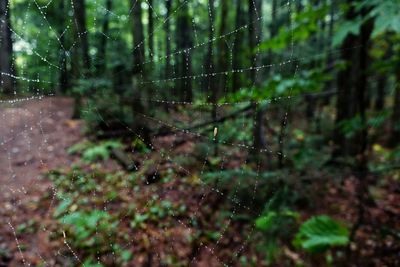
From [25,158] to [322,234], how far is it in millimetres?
5300

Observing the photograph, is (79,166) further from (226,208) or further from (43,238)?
(226,208)

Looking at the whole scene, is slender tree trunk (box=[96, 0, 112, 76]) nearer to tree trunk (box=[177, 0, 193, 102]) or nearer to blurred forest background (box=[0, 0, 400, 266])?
blurred forest background (box=[0, 0, 400, 266])

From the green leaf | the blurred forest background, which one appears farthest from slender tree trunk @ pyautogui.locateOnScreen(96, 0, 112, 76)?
the green leaf

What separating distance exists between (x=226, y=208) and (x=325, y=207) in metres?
1.32

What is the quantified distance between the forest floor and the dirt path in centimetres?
2

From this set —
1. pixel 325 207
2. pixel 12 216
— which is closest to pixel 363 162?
pixel 325 207

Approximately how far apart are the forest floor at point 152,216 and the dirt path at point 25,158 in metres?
0.02

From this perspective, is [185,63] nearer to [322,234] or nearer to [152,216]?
[152,216]

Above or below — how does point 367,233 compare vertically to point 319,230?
below

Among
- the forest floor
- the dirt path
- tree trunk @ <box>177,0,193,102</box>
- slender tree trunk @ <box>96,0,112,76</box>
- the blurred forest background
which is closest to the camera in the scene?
tree trunk @ <box>177,0,193,102</box>

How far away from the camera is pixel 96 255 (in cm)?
317

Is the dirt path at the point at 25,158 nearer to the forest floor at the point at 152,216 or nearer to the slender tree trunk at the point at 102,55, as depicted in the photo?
the forest floor at the point at 152,216

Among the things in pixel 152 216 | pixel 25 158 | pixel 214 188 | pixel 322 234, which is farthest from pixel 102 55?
pixel 322 234

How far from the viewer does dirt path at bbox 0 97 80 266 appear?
377 centimetres
